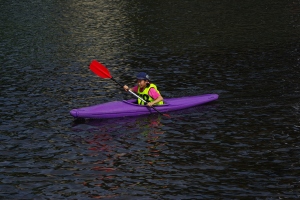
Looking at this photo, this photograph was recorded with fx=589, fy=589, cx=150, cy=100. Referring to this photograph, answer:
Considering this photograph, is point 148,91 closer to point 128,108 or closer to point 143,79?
point 143,79

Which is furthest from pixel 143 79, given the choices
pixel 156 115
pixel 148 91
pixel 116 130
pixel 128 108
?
pixel 116 130

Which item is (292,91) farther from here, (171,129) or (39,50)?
(39,50)

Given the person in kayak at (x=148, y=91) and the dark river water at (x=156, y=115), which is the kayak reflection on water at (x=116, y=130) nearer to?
the dark river water at (x=156, y=115)

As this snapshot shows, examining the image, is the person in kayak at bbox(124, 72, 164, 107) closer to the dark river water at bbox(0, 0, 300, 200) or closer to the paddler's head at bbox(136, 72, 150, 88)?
the paddler's head at bbox(136, 72, 150, 88)

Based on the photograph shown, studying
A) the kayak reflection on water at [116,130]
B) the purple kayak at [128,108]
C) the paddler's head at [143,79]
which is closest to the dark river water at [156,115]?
the kayak reflection on water at [116,130]

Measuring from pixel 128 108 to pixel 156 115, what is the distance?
1.28 meters

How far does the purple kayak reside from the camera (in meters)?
23.5

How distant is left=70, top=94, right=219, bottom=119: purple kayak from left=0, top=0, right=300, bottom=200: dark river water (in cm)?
34

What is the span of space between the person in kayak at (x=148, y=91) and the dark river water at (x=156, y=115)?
33.8 inches

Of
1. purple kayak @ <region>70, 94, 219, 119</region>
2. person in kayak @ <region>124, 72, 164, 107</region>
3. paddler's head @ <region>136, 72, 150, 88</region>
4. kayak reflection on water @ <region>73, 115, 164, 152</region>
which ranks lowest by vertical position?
kayak reflection on water @ <region>73, 115, 164, 152</region>

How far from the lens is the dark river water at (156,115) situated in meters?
17.3

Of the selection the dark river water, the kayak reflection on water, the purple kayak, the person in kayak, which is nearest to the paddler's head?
the person in kayak

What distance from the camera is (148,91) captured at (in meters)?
24.7

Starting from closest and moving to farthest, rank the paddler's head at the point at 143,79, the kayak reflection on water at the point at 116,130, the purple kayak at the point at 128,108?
the kayak reflection on water at the point at 116,130, the purple kayak at the point at 128,108, the paddler's head at the point at 143,79
